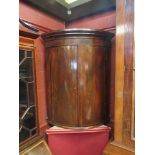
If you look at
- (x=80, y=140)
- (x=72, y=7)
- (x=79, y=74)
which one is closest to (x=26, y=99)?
(x=79, y=74)

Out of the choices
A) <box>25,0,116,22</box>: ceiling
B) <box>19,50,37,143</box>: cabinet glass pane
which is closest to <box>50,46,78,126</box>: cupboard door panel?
<box>19,50,37,143</box>: cabinet glass pane

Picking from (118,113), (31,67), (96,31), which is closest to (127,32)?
(96,31)

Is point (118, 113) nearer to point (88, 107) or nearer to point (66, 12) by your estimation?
point (88, 107)

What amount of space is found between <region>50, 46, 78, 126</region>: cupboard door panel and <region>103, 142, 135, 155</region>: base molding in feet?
1.70

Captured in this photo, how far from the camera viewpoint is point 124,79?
1.42 meters

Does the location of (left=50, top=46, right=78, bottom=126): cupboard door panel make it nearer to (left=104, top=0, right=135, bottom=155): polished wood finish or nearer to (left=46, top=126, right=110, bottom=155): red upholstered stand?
(left=46, top=126, right=110, bottom=155): red upholstered stand

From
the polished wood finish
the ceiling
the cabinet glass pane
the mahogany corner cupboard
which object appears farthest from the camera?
the ceiling

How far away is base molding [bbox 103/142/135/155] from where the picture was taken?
139 centimetres

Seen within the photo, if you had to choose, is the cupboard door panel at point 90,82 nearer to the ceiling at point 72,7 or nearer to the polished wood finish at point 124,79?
the polished wood finish at point 124,79

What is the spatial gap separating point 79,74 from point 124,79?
0.57 metres
